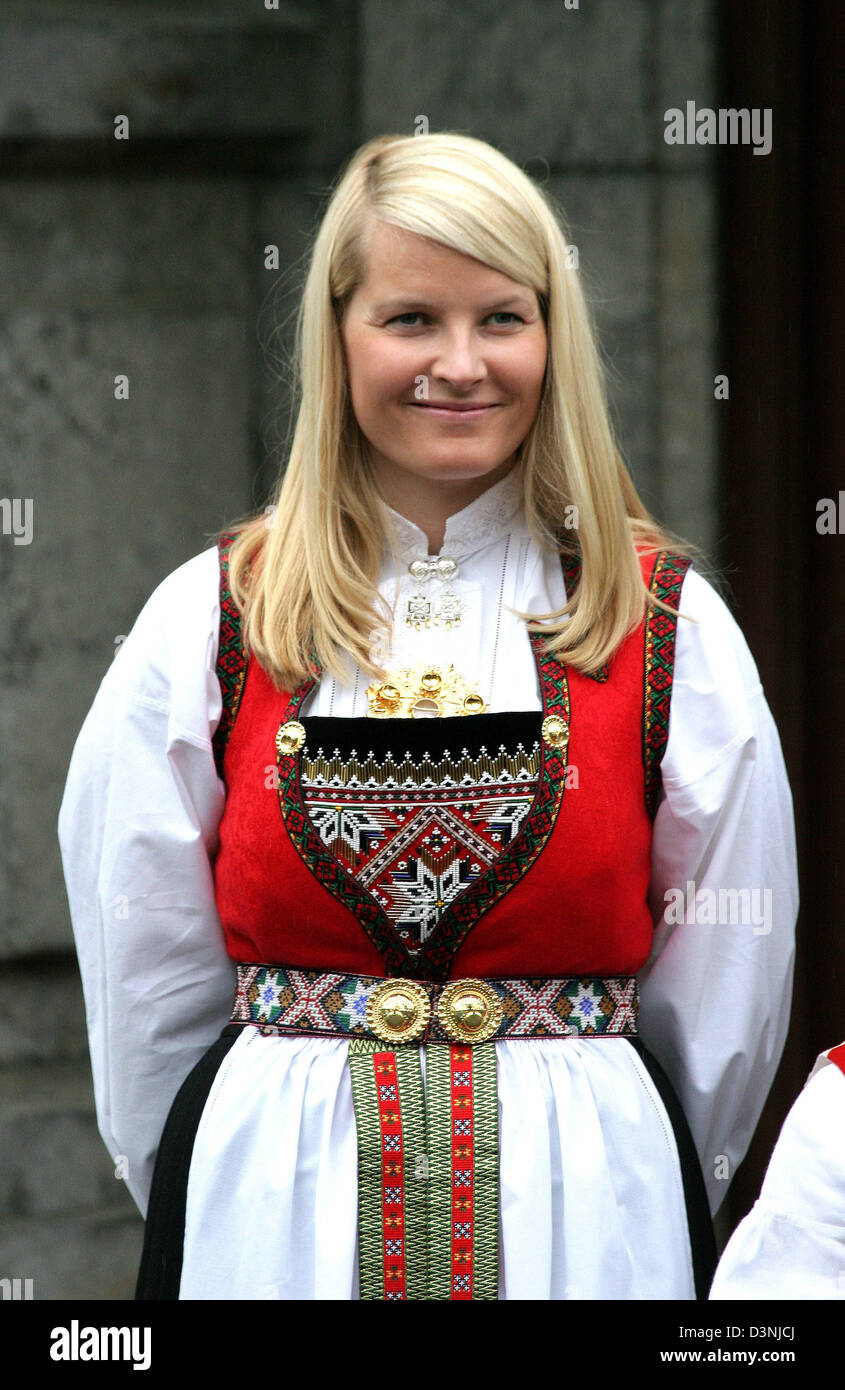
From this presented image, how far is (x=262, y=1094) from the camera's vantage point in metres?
2.45

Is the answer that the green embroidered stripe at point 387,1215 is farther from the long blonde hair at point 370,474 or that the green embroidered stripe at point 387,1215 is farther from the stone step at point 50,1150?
the stone step at point 50,1150

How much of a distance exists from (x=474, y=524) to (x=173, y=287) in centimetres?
148

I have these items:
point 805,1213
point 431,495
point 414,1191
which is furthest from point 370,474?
point 805,1213

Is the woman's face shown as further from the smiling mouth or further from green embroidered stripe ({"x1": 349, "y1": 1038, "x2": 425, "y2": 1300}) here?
green embroidered stripe ({"x1": 349, "y1": 1038, "x2": 425, "y2": 1300})

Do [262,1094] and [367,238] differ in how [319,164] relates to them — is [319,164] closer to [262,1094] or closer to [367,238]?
[367,238]

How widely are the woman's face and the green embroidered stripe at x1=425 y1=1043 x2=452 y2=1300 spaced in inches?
31.0

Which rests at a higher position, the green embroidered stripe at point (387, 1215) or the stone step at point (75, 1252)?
the green embroidered stripe at point (387, 1215)

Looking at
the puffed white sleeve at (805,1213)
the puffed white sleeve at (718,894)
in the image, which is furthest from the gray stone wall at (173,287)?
the puffed white sleeve at (805,1213)

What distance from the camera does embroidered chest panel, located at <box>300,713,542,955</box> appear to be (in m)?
2.41

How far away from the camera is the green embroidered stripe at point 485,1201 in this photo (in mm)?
2371

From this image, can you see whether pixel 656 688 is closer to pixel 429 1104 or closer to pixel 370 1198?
pixel 429 1104

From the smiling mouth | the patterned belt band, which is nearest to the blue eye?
the smiling mouth

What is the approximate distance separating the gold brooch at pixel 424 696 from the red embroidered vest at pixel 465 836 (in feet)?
0.11
